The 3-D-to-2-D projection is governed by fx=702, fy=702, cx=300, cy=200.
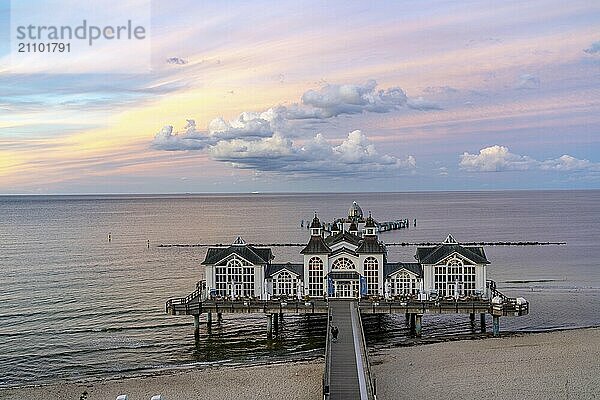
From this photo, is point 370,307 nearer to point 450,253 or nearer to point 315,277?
point 315,277

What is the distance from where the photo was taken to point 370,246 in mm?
40625

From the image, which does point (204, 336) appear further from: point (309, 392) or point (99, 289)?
point (99, 289)

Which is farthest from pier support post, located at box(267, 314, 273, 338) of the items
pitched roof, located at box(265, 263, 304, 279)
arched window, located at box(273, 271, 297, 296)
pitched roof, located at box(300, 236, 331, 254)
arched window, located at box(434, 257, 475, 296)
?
arched window, located at box(434, 257, 475, 296)

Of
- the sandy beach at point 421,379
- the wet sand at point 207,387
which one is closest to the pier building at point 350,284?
the sandy beach at point 421,379

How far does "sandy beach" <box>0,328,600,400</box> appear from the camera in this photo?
28328mm

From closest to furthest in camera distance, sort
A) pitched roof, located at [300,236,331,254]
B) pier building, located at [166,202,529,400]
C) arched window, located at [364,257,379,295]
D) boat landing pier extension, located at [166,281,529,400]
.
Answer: boat landing pier extension, located at [166,281,529,400]
pier building, located at [166,202,529,400]
arched window, located at [364,257,379,295]
pitched roof, located at [300,236,331,254]

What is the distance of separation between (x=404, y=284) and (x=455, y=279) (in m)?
2.90

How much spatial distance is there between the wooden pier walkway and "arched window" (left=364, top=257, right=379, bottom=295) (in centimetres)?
371

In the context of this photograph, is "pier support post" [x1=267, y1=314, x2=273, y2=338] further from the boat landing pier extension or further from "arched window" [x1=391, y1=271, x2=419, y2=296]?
"arched window" [x1=391, y1=271, x2=419, y2=296]

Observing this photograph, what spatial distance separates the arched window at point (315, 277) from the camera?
1601 inches

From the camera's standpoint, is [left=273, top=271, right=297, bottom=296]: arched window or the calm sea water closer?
the calm sea water

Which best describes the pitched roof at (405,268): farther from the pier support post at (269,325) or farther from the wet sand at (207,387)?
the wet sand at (207,387)

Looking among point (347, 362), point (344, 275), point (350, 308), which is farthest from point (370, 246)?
point (347, 362)

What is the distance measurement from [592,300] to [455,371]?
2327 cm
